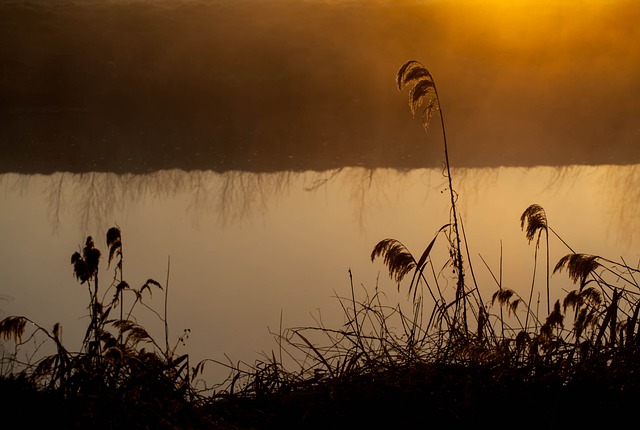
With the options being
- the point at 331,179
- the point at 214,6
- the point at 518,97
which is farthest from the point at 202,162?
the point at 518,97

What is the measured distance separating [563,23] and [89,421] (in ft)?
13.2

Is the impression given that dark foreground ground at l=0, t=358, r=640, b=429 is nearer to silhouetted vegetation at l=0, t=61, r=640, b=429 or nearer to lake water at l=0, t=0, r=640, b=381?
silhouetted vegetation at l=0, t=61, r=640, b=429

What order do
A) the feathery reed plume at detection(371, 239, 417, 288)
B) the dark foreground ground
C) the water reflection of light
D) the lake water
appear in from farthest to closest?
the lake water, the water reflection of light, the feathery reed plume at detection(371, 239, 417, 288), the dark foreground ground

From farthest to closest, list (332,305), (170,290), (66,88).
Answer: (66,88), (170,290), (332,305)

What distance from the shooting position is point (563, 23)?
526 cm

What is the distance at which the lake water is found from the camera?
12.2 feet

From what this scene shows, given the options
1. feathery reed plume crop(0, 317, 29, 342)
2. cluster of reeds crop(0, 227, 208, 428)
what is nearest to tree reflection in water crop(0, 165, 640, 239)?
cluster of reeds crop(0, 227, 208, 428)

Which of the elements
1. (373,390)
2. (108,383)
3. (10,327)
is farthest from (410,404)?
(10,327)

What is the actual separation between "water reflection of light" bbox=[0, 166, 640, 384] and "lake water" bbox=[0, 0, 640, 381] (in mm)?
11

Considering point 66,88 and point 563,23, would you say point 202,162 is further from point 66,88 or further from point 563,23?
point 563,23

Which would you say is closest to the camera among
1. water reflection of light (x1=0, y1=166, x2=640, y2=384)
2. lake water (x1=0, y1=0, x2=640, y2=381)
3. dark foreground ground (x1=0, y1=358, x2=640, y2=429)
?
dark foreground ground (x1=0, y1=358, x2=640, y2=429)

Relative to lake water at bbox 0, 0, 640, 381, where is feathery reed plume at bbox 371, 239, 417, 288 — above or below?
below

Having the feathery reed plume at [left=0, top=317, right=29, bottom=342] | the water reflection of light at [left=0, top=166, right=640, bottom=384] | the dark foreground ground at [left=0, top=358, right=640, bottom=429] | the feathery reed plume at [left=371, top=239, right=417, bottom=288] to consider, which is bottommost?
the dark foreground ground at [left=0, top=358, right=640, bottom=429]

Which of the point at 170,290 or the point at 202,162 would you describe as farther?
the point at 202,162
